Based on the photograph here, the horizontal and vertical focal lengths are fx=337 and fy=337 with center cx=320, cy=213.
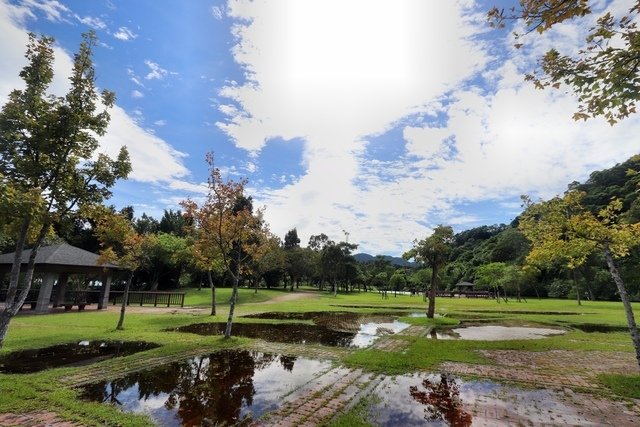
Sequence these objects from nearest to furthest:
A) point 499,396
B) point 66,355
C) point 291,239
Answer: point 499,396
point 66,355
point 291,239

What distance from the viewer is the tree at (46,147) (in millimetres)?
7027

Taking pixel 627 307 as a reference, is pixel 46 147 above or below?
above

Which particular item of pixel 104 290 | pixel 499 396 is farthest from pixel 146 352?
pixel 104 290

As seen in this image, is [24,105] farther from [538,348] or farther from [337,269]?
[337,269]

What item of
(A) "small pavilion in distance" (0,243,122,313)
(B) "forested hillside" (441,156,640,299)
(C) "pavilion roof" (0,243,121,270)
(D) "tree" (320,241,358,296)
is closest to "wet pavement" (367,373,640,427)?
(B) "forested hillside" (441,156,640,299)

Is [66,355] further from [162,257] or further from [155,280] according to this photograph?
[155,280]

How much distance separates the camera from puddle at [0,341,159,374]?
9.62 meters

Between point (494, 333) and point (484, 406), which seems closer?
point (484, 406)

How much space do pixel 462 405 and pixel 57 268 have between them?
27713 mm

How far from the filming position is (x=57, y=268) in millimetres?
24203

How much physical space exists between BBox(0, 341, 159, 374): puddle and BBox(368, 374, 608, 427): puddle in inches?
351

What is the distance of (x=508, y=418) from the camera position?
6598mm

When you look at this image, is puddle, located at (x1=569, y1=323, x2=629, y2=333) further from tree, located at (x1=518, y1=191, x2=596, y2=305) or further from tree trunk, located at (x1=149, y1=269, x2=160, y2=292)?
tree trunk, located at (x1=149, y1=269, x2=160, y2=292)

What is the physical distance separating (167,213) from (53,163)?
189ft
